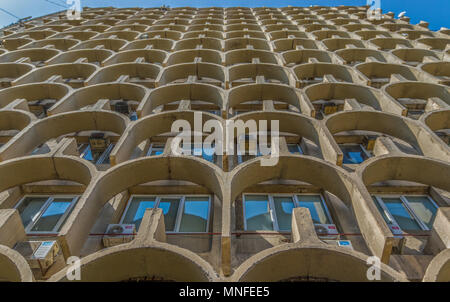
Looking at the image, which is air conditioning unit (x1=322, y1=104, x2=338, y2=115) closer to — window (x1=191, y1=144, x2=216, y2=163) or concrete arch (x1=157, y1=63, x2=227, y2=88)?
concrete arch (x1=157, y1=63, x2=227, y2=88)

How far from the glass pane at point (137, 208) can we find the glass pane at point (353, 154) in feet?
35.4

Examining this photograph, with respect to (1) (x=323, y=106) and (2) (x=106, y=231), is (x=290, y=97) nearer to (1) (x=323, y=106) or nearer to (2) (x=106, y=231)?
(1) (x=323, y=106)

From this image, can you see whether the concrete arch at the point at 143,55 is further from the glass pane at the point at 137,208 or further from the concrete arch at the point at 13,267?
the concrete arch at the point at 13,267

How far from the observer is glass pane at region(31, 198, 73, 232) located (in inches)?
487

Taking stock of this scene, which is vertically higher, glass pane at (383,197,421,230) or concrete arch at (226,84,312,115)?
concrete arch at (226,84,312,115)

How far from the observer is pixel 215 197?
1379 cm

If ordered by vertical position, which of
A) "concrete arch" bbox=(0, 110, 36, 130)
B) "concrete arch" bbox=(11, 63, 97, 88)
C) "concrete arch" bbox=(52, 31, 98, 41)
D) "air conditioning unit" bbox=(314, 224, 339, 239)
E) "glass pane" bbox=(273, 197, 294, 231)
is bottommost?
"glass pane" bbox=(273, 197, 294, 231)

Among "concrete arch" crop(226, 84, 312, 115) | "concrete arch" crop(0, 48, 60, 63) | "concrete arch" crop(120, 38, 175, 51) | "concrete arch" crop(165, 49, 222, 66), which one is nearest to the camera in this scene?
"concrete arch" crop(226, 84, 312, 115)

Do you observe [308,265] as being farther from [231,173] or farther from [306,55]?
[306,55]

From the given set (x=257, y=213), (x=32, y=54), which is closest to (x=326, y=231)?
Result: (x=257, y=213)

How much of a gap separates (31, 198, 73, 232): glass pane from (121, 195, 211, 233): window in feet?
9.40

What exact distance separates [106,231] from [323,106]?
16206 mm

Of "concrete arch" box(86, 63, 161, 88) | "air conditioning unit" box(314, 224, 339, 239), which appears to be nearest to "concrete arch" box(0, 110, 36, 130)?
"concrete arch" box(86, 63, 161, 88)
